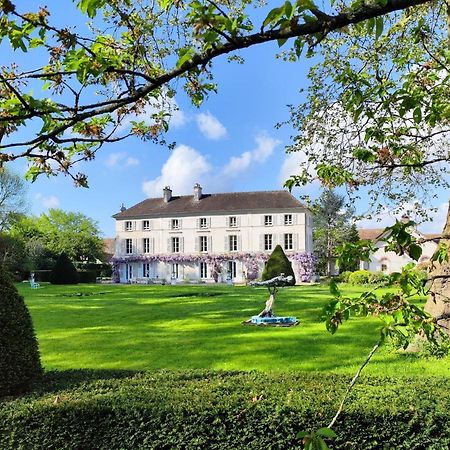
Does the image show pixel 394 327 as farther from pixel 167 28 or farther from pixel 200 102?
pixel 167 28

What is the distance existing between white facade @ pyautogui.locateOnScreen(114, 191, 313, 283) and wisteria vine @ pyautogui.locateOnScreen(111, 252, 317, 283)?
0.10 m

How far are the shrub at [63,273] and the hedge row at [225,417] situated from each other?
3963 cm

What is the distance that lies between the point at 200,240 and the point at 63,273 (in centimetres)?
1367

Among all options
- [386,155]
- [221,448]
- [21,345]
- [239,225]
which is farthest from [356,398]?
[239,225]

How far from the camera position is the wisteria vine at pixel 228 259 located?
44.0m

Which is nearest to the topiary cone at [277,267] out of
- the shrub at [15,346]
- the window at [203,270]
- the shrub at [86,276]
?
the window at [203,270]

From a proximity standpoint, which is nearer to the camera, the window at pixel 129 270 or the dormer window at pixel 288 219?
the dormer window at pixel 288 219

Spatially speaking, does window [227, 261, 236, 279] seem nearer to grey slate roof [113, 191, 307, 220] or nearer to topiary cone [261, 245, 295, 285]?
grey slate roof [113, 191, 307, 220]

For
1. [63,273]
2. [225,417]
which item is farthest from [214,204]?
[225,417]

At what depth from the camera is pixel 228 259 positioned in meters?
47.2

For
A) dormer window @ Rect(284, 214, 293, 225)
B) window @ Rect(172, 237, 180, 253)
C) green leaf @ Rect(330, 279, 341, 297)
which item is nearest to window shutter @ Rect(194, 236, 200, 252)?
window @ Rect(172, 237, 180, 253)

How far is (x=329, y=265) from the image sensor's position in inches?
2266

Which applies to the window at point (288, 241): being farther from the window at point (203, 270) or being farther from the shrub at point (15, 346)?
the shrub at point (15, 346)

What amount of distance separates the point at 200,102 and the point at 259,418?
272 cm
